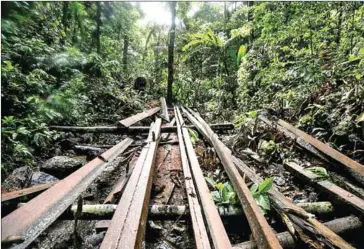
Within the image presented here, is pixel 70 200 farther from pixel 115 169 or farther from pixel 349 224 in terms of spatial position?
pixel 349 224

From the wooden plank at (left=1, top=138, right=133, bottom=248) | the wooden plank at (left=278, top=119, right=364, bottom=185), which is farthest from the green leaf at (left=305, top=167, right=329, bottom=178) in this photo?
the wooden plank at (left=1, top=138, right=133, bottom=248)

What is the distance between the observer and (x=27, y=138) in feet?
11.8

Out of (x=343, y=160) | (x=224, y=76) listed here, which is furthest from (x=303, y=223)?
(x=224, y=76)

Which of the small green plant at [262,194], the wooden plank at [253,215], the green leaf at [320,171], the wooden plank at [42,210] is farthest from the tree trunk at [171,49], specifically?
the small green plant at [262,194]

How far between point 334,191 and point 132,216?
175 centimetres

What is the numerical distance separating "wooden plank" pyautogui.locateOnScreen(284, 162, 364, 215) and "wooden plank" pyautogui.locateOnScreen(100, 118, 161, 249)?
1.59 m

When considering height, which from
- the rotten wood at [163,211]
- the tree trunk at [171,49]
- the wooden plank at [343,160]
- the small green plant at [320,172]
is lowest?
the rotten wood at [163,211]

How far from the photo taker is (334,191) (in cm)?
236

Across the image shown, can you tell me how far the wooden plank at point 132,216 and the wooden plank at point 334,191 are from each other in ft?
5.22

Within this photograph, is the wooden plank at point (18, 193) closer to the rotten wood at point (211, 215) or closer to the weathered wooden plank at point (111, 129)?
the rotten wood at point (211, 215)

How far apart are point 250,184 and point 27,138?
2.92 meters

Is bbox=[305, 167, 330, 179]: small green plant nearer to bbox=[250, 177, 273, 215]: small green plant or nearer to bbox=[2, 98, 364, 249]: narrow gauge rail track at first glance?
bbox=[2, 98, 364, 249]: narrow gauge rail track

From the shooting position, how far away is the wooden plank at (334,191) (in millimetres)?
2111

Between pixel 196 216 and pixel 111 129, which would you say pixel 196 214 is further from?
pixel 111 129
